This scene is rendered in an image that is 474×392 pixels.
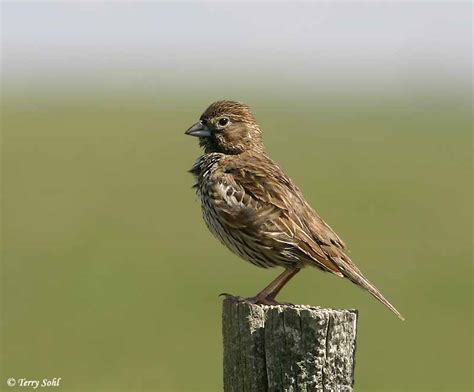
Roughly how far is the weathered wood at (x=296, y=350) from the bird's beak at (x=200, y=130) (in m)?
3.58

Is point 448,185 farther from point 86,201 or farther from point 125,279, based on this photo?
point 125,279

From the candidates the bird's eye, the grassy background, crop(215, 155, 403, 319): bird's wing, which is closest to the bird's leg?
crop(215, 155, 403, 319): bird's wing

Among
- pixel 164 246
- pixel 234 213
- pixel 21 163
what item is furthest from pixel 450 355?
pixel 21 163

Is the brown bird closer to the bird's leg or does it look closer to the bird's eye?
the bird's leg

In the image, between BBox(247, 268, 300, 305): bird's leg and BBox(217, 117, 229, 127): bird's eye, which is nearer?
BBox(247, 268, 300, 305): bird's leg

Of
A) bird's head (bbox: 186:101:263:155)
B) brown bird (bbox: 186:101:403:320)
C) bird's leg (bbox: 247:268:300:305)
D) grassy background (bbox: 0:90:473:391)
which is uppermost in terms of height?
grassy background (bbox: 0:90:473:391)

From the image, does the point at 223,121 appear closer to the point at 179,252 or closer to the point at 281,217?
the point at 281,217

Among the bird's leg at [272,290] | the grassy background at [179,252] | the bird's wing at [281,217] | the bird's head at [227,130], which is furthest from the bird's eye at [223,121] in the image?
the grassy background at [179,252]

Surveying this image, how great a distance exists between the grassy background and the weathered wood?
27.2 feet

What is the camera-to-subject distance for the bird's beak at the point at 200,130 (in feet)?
34.0

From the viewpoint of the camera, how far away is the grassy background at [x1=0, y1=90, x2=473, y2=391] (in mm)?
16719

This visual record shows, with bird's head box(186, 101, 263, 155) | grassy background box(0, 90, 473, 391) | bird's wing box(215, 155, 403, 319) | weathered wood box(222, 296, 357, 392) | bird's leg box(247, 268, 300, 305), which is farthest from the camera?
grassy background box(0, 90, 473, 391)

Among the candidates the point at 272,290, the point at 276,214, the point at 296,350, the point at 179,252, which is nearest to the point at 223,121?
the point at 276,214

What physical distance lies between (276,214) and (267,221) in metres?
0.09
